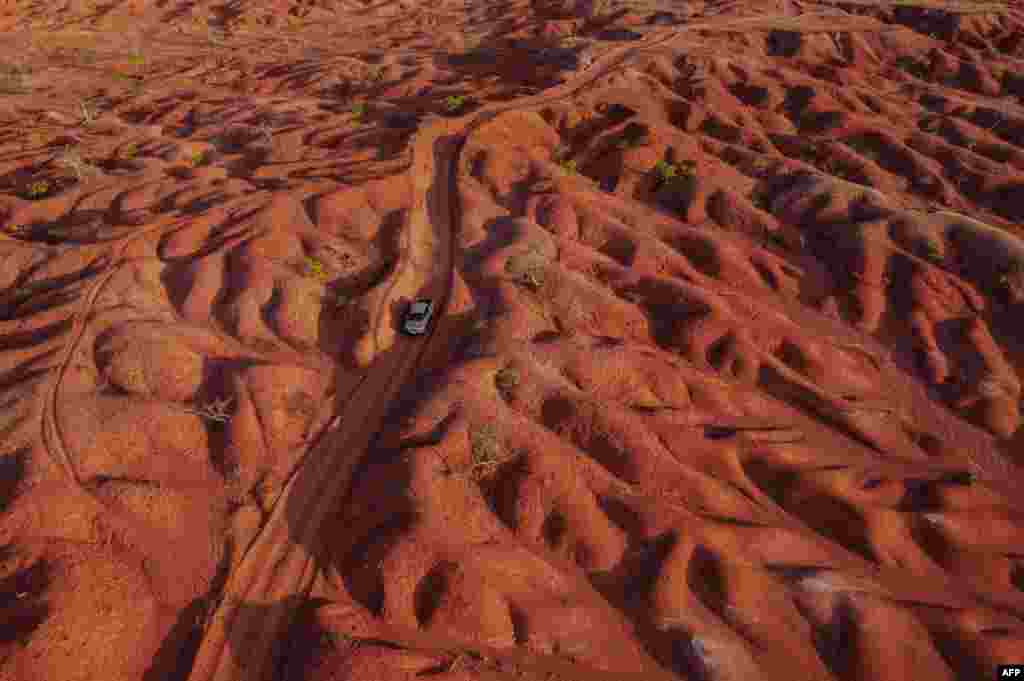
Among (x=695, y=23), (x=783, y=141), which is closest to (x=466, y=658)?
(x=783, y=141)

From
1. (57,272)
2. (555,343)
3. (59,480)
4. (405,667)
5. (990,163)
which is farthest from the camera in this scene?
(990,163)

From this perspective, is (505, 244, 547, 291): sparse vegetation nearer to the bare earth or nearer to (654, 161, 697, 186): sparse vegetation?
the bare earth

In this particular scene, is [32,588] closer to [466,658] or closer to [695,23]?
[466,658]

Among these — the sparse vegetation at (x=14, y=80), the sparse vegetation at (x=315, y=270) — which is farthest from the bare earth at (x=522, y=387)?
the sparse vegetation at (x=14, y=80)

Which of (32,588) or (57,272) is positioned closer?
(32,588)

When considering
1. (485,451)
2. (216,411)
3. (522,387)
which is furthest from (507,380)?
(216,411)

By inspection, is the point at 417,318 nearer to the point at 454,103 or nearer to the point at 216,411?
the point at 216,411

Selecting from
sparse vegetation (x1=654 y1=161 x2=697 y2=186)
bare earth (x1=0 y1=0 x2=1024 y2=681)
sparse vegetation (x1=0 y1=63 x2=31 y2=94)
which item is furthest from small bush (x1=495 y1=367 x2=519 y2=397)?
sparse vegetation (x1=0 y1=63 x2=31 y2=94)

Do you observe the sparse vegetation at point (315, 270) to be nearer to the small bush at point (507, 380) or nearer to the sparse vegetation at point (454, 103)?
the small bush at point (507, 380)
